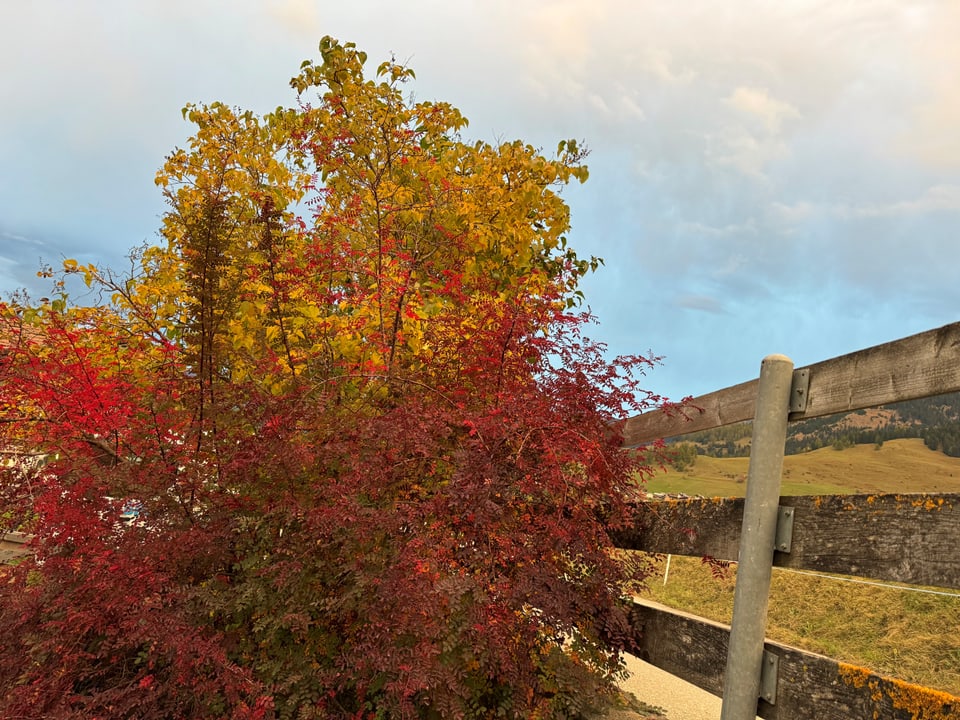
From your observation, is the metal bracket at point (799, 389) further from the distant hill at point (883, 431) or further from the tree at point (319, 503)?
the distant hill at point (883, 431)

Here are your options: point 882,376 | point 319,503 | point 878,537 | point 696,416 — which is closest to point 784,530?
point 878,537

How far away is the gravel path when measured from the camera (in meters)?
5.97

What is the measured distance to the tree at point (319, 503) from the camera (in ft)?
11.0

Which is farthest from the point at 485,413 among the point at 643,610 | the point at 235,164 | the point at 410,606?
the point at 235,164

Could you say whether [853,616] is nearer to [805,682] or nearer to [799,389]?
[805,682]

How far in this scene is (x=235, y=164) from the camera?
712 centimetres

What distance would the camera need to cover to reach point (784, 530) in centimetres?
262

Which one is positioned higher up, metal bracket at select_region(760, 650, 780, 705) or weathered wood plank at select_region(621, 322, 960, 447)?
weathered wood plank at select_region(621, 322, 960, 447)

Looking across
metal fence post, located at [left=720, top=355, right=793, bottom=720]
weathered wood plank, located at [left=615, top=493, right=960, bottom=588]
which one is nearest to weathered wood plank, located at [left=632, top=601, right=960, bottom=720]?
metal fence post, located at [left=720, top=355, right=793, bottom=720]

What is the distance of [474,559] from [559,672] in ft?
4.23

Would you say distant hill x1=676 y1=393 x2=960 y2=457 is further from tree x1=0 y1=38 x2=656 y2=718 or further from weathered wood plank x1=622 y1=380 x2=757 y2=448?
tree x1=0 y1=38 x2=656 y2=718

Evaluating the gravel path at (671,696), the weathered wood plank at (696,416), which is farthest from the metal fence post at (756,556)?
the gravel path at (671,696)

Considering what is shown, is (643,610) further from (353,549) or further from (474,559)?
(353,549)

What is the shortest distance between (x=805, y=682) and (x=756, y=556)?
18.3 inches
